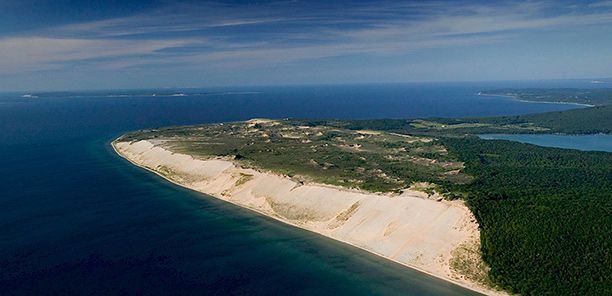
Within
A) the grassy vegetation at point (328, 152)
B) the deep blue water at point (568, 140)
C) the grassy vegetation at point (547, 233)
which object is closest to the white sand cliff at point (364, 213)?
the grassy vegetation at point (547, 233)

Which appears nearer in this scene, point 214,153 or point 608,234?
point 608,234

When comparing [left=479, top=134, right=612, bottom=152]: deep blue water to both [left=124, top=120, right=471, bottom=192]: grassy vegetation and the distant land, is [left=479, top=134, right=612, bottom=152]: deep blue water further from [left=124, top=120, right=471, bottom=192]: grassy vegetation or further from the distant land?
[left=124, top=120, right=471, bottom=192]: grassy vegetation

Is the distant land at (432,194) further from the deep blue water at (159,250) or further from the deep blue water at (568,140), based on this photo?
the deep blue water at (568,140)

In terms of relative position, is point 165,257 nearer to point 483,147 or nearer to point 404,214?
point 404,214

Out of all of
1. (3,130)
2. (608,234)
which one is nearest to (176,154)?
(608,234)

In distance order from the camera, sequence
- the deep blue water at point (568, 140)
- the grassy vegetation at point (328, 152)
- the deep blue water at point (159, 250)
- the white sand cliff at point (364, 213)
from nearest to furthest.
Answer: the deep blue water at point (159, 250)
the white sand cliff at point (364, 213)
the grassy vegetation at point (328, 152)
the deep blue water at point (568, 140)

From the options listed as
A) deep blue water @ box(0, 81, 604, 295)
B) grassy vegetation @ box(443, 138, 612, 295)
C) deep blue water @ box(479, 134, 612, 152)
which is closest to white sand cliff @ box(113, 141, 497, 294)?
deep blue water @ box(0, 81, 604, 295)

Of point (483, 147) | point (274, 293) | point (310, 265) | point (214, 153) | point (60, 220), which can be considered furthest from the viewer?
point (483, 147)
